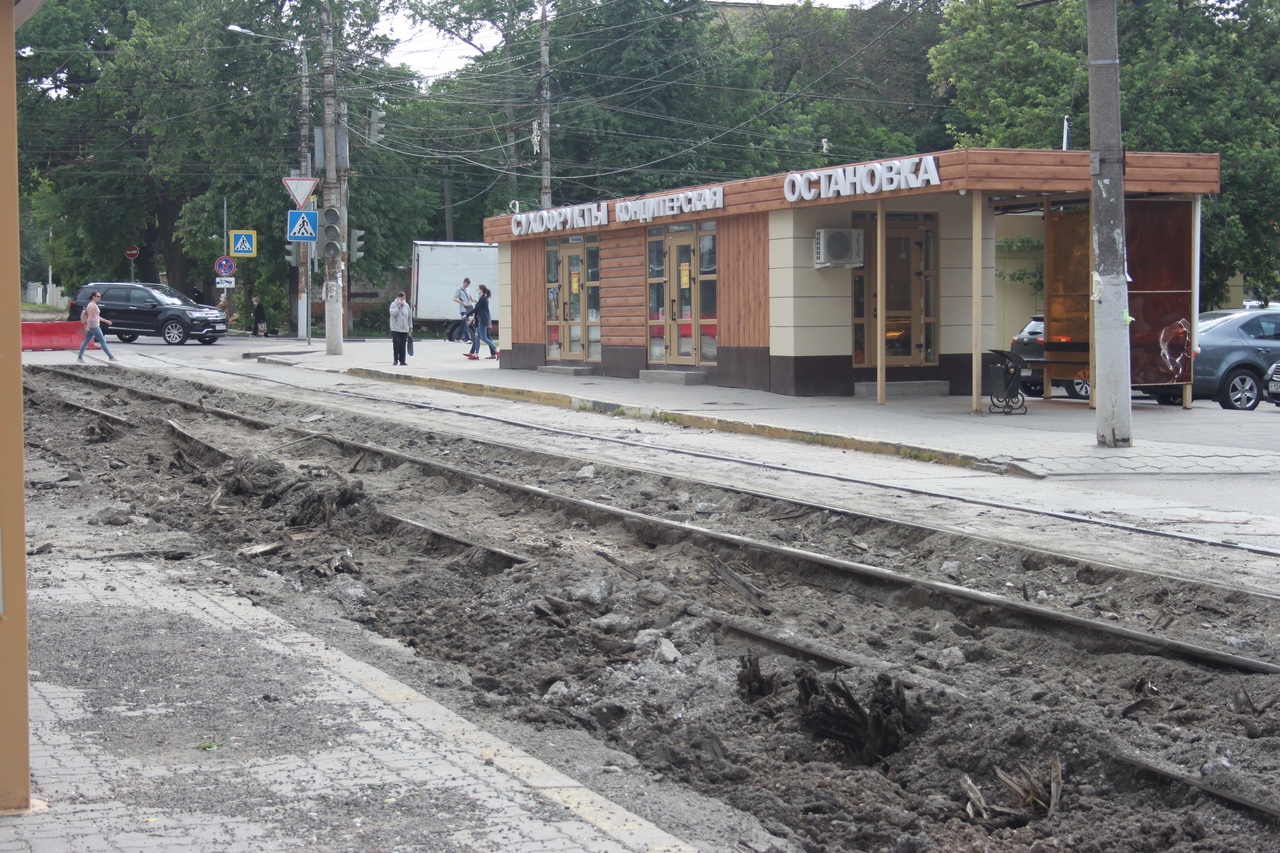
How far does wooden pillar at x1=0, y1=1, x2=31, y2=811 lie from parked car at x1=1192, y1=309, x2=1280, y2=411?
18855 mm

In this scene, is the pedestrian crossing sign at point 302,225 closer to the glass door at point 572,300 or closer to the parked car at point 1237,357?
the glass door at point 572,300

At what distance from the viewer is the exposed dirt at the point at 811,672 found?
16.7 ft

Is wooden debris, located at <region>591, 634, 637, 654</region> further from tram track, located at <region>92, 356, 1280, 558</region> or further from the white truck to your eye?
the white truck

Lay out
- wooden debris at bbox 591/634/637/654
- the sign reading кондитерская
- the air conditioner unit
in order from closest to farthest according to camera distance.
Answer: wooden debris at bbox 591/634/637/654, the sign reading кондитерская, the air conditioner unit

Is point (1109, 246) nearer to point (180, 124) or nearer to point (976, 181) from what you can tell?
point (976, 181)

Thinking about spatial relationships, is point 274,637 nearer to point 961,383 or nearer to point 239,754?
point 239,754

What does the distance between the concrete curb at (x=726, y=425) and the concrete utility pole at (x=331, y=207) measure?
5.88m

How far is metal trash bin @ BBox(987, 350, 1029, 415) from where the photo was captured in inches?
690

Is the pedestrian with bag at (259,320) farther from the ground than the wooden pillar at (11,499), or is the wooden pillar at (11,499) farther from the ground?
the pedestrian with bag at (259,320)

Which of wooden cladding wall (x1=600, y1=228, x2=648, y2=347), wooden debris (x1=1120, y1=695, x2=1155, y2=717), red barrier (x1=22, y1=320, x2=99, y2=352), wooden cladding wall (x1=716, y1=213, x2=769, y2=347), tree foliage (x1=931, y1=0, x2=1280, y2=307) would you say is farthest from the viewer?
red barrier (x1=22, y1=320, x2=99, y2=352)

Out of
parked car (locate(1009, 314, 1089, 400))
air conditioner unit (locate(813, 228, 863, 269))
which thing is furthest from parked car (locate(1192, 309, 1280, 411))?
air conditioner unit (locate(813, 228, 863, 269))

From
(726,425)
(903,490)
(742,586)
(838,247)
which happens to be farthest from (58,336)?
(742,586)

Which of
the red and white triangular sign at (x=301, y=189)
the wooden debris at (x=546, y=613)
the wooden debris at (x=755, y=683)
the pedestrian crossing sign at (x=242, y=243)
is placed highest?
the red and white triangular sign at (x=301, y=189)

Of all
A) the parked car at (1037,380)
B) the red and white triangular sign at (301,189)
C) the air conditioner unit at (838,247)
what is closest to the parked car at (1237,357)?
the parked car at (1037,380)
